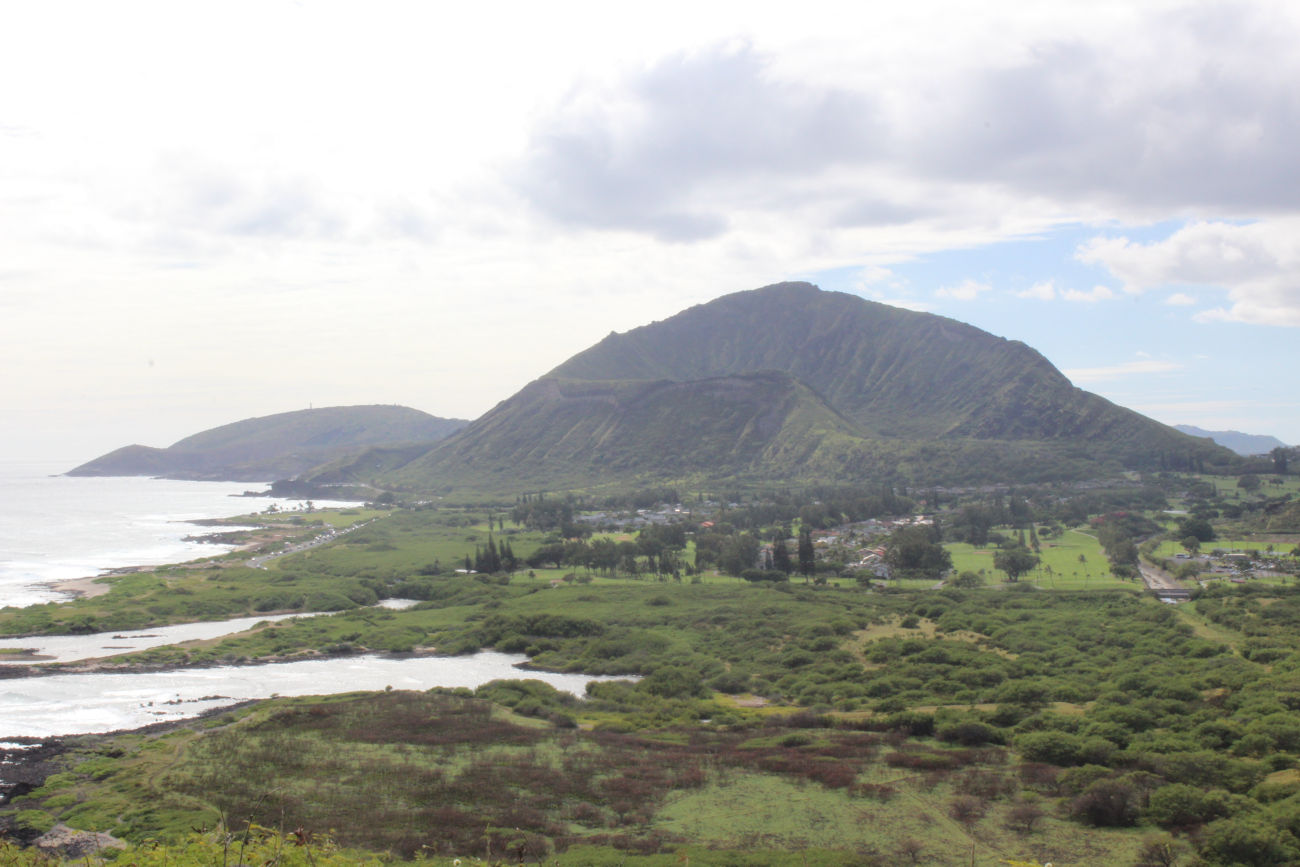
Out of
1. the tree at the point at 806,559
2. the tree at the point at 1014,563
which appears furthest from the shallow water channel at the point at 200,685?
the tree at the point at 1014,563

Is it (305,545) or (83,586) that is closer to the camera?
(83,586)

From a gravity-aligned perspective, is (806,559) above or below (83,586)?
above

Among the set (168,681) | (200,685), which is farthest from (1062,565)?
(168,681)

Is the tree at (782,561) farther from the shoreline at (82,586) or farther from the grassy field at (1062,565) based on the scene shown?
the shoreline at (82,586)

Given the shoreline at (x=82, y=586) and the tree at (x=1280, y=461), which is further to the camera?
the tree at (x=1280, y=461)

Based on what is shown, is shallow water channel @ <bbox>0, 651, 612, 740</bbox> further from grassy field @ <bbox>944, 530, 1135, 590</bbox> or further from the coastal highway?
the coastal highway

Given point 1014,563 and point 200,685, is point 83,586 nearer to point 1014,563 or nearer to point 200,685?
point 200,685

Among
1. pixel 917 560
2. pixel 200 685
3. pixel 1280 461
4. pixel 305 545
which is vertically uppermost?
pixel 1280 461

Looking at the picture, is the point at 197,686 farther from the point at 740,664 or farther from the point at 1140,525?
the point at 1140,525
